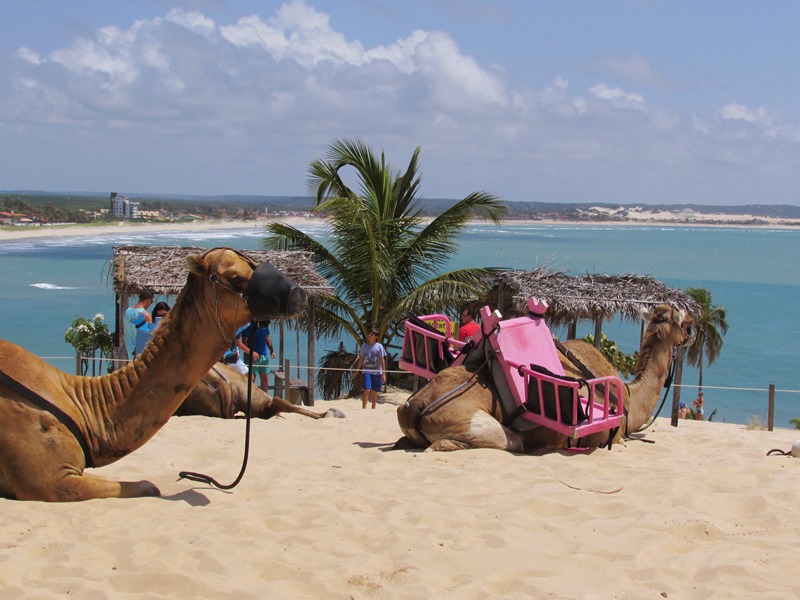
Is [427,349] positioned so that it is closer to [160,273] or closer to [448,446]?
[448,446]

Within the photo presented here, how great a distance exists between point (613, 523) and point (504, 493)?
990mm

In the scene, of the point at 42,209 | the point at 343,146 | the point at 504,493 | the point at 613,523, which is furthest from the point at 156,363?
the point at 42,209

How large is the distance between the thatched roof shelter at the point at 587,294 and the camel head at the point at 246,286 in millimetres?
11480

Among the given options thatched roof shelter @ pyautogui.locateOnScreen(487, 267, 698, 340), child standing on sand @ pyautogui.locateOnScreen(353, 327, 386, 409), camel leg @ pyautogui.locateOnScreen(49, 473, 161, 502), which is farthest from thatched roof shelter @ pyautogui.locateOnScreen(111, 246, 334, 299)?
camel leg @ pyautogui.locateOnScreen(49, 473, 161, 502)

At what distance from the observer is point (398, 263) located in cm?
1972

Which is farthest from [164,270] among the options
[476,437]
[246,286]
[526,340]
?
[246,286]

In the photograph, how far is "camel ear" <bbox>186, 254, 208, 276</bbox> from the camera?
19.0 feet

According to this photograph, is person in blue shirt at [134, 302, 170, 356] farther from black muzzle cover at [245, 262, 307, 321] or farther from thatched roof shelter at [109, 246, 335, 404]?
black muzzle cover at [245, 262, 307, 321]

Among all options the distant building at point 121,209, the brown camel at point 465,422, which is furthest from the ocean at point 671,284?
the distant building at point 121,209

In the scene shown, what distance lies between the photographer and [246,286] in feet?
19.1

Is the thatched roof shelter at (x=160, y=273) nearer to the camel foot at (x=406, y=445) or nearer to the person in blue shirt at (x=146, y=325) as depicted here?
the person in blue shirt at (x=146, y=325)

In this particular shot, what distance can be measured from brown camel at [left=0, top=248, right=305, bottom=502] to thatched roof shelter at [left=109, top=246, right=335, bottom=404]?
8.66 meters

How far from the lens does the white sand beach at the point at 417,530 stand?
4.75 meters

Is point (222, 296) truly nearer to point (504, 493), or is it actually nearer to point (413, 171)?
point (504, 493)
